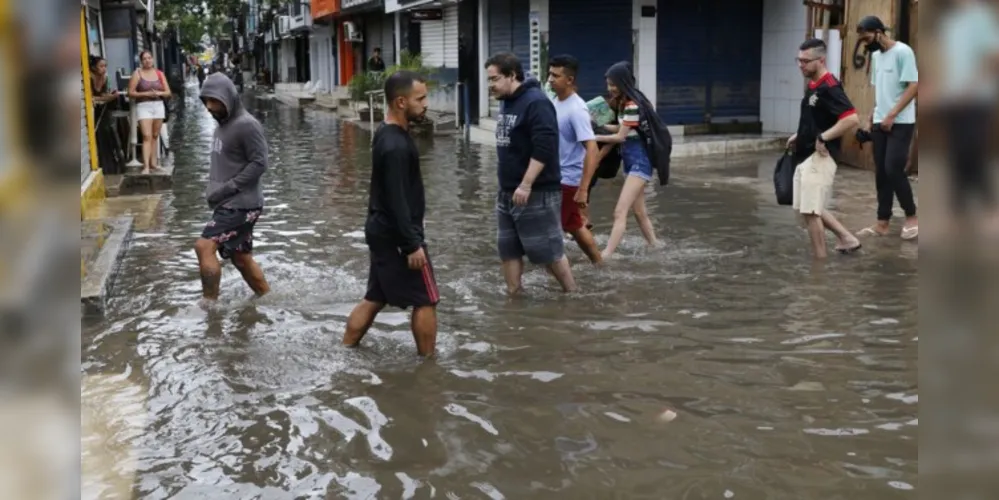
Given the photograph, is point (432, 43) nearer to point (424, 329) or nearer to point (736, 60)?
point (736, 60)

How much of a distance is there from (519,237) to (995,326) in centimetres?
555

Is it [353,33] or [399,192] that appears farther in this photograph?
[353,33]

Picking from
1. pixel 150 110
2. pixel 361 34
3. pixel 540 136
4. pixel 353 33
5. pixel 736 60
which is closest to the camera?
→ pixel 540 136

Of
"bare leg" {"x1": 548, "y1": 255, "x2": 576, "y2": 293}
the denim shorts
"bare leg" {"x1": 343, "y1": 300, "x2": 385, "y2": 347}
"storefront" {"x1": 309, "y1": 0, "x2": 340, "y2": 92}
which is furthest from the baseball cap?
"storefront" {"x1": 309, "y1": 0, "x2": 340, "y2": 92}

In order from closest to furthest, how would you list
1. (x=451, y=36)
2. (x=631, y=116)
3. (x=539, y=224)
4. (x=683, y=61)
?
(x=539, y=224), (x=631, y=116), (x=683, y=61), (x=451, y=36)

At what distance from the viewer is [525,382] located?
5.00m

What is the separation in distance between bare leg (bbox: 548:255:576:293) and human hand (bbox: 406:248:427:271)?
174 centimetres

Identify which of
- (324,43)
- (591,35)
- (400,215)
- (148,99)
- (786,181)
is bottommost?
(786,181)

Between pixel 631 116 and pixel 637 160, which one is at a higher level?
pixel 631 116

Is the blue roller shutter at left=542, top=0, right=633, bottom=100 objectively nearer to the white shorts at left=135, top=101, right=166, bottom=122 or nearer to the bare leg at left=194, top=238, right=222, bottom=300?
the white shorts at left=135, top=101, right=166, bottom=122

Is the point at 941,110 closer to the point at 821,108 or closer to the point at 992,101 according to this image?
the point at 992,101

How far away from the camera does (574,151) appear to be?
289 inches

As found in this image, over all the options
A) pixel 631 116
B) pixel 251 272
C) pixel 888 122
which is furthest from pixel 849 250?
pixel 251 272

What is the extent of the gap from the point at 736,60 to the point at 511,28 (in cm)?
448
